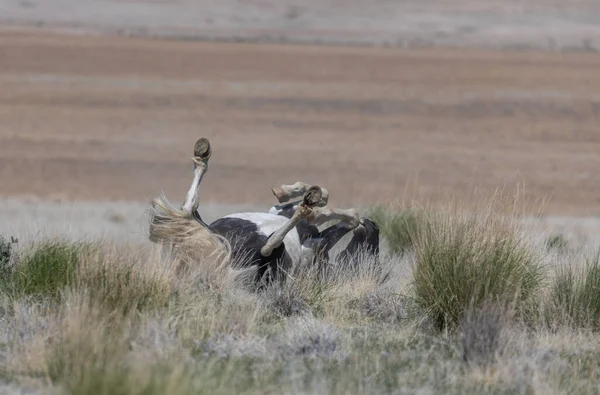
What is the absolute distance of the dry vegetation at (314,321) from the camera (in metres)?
7.82

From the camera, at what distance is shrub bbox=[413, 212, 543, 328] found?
31.8 feet

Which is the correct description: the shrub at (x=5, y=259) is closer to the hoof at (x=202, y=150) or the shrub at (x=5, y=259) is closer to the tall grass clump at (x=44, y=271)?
the tall grass clump at (x=44, y=271)

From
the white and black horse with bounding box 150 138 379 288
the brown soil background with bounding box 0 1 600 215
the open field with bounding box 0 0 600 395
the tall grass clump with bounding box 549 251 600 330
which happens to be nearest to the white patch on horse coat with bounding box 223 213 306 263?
the white and black horse with bounding box 150 138 379 288

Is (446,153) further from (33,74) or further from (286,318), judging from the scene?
(286,318)

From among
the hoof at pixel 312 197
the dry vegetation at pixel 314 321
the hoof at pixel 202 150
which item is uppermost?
the hoof at pixel 202 150

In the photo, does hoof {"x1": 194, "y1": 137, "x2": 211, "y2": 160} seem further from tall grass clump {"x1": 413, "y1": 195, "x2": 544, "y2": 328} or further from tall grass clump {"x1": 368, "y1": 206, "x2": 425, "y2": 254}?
tall grass clump {"x1": 368, "y1": 206, "x2": 425, "y2": 254}

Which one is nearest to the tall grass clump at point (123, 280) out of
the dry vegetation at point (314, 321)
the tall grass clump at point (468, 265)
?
the dry vegetation at point (314, 321)

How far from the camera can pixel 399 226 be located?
15.5 meters

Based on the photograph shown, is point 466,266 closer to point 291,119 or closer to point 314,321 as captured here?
point 314,321

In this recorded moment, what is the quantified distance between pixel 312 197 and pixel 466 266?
129 cm

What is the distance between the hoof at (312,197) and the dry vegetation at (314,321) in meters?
0.59

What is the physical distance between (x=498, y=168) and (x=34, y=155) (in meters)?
8.17

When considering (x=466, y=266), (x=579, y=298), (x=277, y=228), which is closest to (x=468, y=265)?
(x=466, y=266)

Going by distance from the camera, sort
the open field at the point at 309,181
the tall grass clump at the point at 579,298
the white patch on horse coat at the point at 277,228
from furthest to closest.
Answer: the white patch on horse coat at the point at 277,228
the tall grass clump at the point at 579,298
the open field at the point at 309,181
